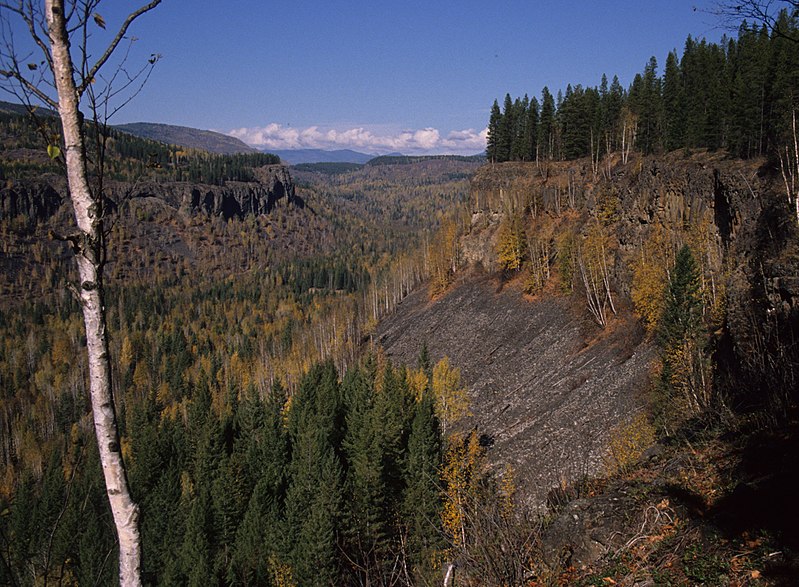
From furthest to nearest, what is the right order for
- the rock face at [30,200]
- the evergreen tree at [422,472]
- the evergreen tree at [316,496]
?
the rock face at [30,200] → the evergreen tree at [422,472] → the evergreen tree at [316,496]

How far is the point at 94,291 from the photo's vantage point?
447 centimetres

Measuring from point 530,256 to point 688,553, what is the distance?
5131 centimetres

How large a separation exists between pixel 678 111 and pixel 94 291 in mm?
58703

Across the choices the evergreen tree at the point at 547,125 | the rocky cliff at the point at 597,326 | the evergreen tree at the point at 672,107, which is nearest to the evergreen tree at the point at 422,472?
the rocky cliff at the point at 597,326

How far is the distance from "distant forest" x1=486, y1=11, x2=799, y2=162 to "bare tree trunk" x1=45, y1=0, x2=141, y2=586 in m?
29.8

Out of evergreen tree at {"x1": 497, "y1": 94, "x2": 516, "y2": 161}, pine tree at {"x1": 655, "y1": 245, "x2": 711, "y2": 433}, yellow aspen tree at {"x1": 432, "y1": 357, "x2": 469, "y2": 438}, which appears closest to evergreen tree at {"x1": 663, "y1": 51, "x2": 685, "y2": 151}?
evergreen tree at {"x1": 497, "y1": 94, "x2": 516, "y2": 161}

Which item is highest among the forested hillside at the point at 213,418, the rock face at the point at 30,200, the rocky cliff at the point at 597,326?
the rock face at the point at 30,200

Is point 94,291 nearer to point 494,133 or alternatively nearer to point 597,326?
point 597,326

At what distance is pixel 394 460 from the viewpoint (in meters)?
28.4

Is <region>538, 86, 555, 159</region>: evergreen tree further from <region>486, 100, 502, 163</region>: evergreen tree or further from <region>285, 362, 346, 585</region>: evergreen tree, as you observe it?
<region>285, 362, 346, 585</region>: evergreen tree

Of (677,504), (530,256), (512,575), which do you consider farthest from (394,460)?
(530,256)

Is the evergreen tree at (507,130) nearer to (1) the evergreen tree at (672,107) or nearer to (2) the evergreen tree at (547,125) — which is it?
(2) the evergreen tree at (547,125)

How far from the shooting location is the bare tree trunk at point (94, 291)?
172 inches

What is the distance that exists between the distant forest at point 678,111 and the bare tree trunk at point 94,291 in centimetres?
2979
